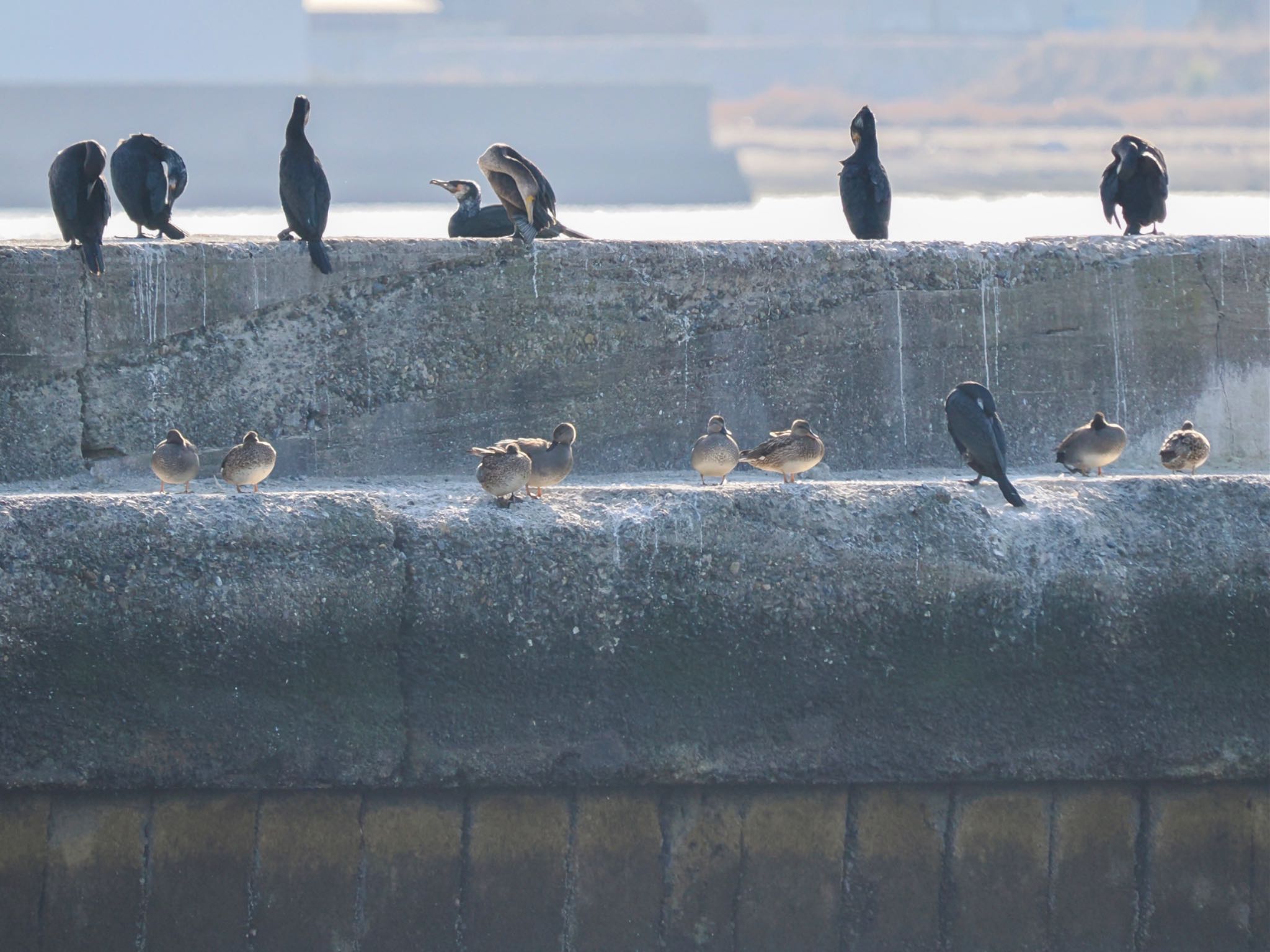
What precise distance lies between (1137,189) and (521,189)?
9.61 feet

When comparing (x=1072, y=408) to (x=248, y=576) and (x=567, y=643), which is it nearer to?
(x=567, y=643)

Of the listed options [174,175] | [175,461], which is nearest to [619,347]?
[175,461]

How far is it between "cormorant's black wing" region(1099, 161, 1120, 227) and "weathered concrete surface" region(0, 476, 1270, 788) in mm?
3666

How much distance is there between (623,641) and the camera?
14.9 feet

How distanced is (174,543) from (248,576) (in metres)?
0.21

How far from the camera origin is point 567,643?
4.51 metres

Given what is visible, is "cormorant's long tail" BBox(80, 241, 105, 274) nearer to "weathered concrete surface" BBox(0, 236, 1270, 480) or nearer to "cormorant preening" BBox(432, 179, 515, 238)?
"weathered concrete surface" BBox(0, 236, 1270, 480)

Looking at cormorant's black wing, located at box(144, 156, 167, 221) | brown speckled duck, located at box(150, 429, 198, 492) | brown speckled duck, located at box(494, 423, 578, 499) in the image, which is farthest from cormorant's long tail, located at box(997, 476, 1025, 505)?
cormorant's black wing, located at box(144, 156, 167, 221)

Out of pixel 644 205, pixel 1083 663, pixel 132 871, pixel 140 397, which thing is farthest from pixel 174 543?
pixel 644 205

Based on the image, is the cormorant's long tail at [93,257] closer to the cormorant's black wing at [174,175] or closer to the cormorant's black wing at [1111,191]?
the cormorant's black wing at [174,175]

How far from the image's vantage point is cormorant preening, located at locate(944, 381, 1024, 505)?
17.5 feet

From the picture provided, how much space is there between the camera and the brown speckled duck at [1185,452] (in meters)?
6.07

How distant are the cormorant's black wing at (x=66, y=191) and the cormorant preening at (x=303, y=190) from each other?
79 centimetres

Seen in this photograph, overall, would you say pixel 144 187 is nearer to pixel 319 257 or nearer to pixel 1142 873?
pixel 319 257
